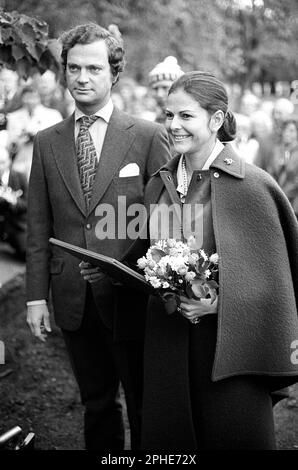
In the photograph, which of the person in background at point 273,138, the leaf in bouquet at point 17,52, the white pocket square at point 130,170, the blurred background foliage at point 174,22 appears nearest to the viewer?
the white pocket square at point 130,170

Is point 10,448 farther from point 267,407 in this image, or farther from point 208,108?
point 208,108

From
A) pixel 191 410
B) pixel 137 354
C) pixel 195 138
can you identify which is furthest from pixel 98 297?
pixel 195 138

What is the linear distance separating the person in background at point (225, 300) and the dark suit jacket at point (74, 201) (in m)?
0.50

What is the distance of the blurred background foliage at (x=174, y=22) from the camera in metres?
9.04

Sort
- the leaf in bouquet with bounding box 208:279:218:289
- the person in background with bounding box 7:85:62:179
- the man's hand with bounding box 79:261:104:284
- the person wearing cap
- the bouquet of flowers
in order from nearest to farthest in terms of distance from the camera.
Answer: the bouquet of flowers
the leaf in bouquet with bounding box 208:279:218:289
the man's hand with bounding box 79:261:104:284
the person wearing cap
the person in background with bounding box 7:85:62:179

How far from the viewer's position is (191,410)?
331cm

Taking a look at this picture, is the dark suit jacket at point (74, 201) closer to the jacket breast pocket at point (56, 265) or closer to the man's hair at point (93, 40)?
the jacket breast pocket at point (56, 265)

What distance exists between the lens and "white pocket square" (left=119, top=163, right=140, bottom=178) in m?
3.82

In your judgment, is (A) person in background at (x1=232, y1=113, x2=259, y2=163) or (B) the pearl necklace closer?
(B) the pearl necklace

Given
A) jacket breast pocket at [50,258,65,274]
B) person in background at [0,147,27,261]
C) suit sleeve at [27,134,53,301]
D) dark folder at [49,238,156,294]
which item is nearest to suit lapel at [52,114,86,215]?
suit sleeve at [27,134,53,301]

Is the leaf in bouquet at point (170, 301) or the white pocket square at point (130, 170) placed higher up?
the white pocket square at point (130, 170)

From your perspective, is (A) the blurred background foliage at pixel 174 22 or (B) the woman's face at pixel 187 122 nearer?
(B) the woman's face at pixel 187 122

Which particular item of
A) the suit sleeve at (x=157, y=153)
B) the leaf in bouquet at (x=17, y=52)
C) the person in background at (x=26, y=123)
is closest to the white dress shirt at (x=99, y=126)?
the suit sleeve at (x=157, y=153)

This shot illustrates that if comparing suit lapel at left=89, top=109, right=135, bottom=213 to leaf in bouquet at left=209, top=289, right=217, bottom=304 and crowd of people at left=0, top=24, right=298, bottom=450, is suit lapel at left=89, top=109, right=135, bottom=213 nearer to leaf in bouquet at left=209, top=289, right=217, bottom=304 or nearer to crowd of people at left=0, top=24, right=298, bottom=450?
crowd of people at left=0, top=24, right=298, bottom=450
